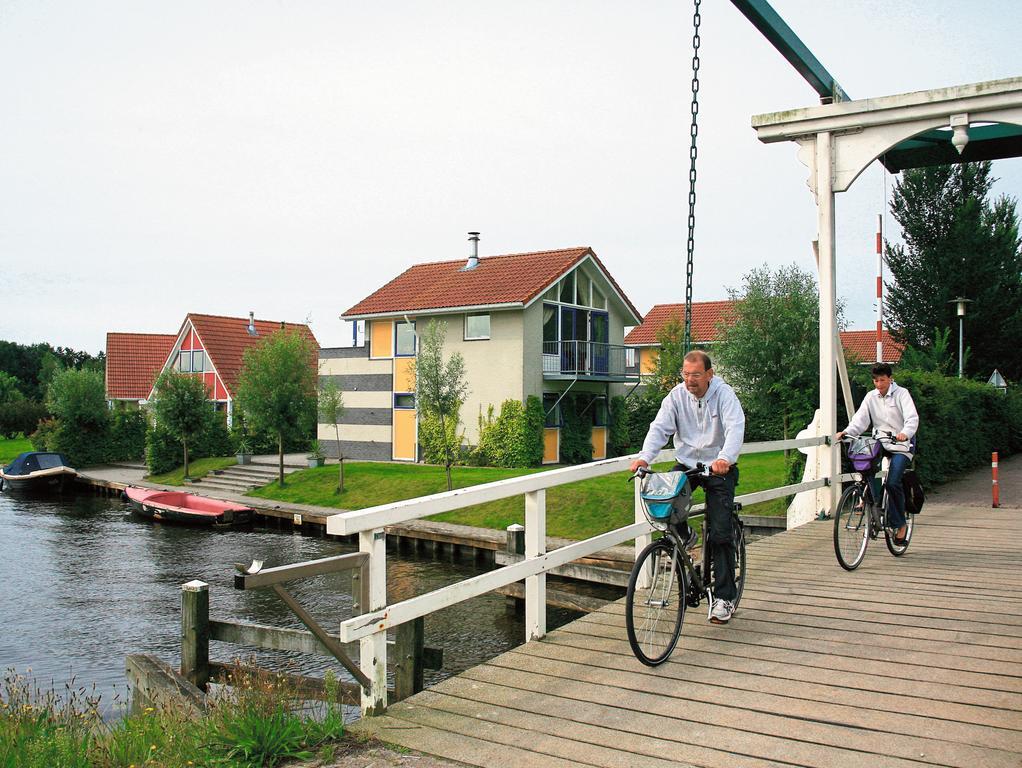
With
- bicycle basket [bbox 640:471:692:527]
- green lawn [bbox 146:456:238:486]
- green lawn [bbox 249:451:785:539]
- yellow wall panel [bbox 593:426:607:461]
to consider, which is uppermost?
bicycle basket [bbox 640:471:692:527]

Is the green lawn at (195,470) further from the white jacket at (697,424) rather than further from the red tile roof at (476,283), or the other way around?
the white jacket at (697,424)

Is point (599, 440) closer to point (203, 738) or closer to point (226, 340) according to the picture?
point (226, 340)

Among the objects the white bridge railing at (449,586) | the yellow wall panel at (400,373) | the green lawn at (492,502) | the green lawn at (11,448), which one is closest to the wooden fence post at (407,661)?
the white bridge railing at (449,586)

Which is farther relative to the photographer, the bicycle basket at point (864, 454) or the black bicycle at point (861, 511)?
the bicycle basket at point (864, 454)

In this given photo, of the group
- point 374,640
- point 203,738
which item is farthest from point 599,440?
point 203,738

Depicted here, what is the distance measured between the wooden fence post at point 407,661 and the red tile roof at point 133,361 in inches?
1925

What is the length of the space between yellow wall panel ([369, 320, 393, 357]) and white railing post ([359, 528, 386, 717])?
29.8 meters

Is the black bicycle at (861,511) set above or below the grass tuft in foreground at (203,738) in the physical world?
above

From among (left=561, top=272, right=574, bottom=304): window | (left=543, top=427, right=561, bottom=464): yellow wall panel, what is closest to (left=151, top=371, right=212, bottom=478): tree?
(left=543, top=427, right=561, bottom=464): yellow wall panel

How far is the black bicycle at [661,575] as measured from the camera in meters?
4.89

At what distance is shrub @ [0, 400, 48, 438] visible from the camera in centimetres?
5681

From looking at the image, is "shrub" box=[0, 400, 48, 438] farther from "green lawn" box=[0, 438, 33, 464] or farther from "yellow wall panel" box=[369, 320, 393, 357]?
"yellow wall panel" box=[369, 320, 393, 357]

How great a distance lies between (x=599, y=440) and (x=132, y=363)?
31.6 m

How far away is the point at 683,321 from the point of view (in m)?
45.0
